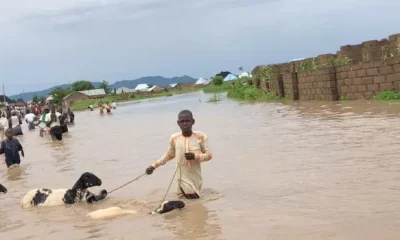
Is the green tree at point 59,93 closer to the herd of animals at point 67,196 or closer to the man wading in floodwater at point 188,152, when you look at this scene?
the herd of animals at point 67,196

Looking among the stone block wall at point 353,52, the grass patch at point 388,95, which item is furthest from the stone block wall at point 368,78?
the stone block wall at point 353,52

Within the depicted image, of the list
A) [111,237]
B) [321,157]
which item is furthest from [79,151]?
[111,237]

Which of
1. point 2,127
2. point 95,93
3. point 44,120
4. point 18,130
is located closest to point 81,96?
point 95,93

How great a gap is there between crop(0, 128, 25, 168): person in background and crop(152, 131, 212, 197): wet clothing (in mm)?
6387

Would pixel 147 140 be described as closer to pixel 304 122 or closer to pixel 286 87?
pixel 304 122

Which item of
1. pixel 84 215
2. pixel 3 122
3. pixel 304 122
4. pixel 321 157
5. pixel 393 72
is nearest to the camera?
pixel 84 215

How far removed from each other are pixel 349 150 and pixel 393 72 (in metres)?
9.58

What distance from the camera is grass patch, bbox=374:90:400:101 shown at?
709 inches

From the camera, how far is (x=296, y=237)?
195 inches

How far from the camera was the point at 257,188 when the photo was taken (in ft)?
25.0

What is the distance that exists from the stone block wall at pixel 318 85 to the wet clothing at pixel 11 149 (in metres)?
13.4

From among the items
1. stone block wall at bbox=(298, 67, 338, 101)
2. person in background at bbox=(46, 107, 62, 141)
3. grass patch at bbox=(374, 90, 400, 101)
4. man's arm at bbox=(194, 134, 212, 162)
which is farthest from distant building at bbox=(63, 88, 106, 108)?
man's arm at bbox=(194, 134, 212, 162)

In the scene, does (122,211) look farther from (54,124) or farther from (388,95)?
(54,124)

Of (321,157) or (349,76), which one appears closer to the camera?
(321,157)
